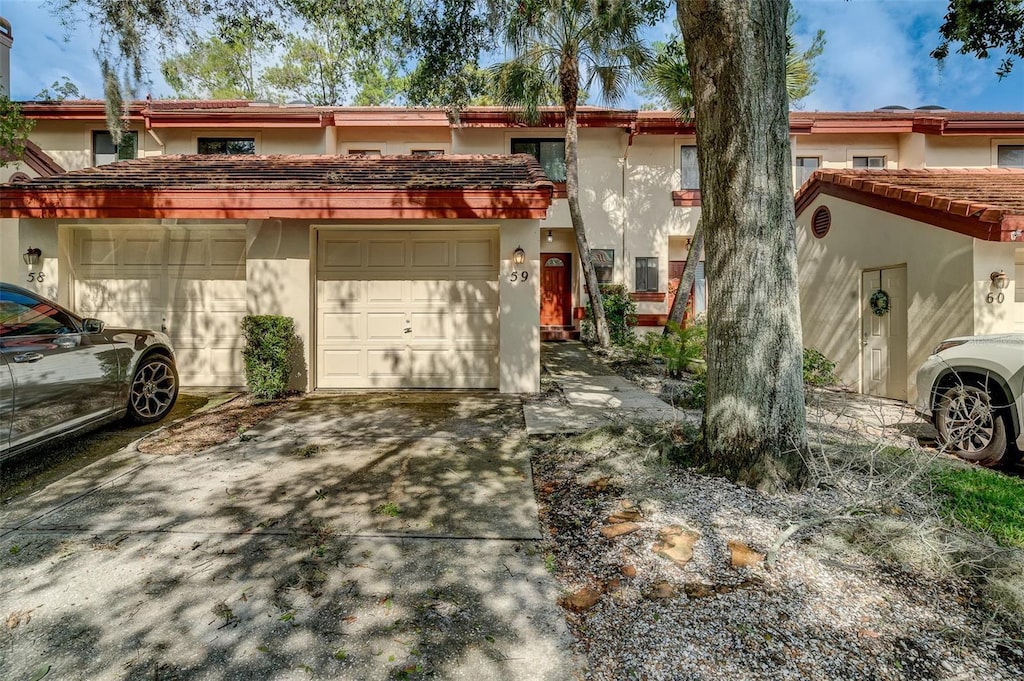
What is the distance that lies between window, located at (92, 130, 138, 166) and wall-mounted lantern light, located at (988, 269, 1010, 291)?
64.2ft

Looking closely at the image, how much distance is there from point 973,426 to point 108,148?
19.7m

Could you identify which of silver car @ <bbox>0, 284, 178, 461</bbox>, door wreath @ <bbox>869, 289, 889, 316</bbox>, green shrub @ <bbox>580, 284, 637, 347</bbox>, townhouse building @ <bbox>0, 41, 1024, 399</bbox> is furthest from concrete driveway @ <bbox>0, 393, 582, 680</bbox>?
green shrub @ <bbox>580, 284, 637, 347</bbox>

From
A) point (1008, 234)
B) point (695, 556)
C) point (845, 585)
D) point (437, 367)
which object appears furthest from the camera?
point (437, 367)

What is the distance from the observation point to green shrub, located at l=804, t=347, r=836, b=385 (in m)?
8.71

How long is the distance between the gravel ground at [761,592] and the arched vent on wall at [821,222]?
7.20 meters

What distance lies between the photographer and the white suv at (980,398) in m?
4.56

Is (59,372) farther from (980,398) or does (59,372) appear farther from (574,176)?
(574,176)

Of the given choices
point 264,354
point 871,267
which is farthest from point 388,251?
point 871,267

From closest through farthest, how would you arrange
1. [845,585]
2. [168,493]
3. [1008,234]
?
[845,585]
[168,493]
[1008,234]

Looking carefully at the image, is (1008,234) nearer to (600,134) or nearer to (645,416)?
(645,416)

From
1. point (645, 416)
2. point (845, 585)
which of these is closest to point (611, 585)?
point (845, 585)

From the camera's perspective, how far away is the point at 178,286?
25.7 feet

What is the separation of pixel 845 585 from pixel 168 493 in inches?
185

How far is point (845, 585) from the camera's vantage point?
2.60 m
